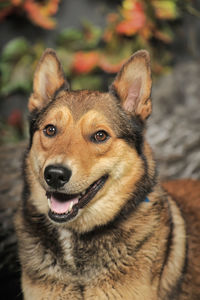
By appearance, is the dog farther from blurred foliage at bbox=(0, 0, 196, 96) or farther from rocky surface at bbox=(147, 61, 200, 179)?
blurred foliage at bbox=(0, 0, 196, 96)

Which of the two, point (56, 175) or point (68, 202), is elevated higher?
point (56, 175)

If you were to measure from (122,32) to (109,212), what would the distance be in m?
5.79

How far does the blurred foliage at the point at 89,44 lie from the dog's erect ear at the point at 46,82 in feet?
14.6

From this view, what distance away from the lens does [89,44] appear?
27.0 feet

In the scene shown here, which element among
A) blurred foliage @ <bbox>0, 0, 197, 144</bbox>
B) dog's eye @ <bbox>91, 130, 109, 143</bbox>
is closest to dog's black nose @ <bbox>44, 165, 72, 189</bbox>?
dog's eye @ <bbox>91, 130, 109, 143</bbox>

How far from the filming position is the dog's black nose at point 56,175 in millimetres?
2738

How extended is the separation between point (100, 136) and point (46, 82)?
0.86 metres

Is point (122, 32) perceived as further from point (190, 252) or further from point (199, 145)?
point (190, 252)

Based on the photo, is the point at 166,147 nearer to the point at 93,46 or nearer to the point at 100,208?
the point at 100,208

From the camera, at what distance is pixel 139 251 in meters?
3.15

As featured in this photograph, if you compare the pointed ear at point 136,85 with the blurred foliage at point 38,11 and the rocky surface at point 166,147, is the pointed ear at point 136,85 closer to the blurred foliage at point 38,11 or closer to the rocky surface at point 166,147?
the rocky surface at point 166,147

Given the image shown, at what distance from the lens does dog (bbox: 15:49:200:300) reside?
3.00 metres

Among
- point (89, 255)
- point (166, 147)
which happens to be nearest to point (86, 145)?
point (89, 255)

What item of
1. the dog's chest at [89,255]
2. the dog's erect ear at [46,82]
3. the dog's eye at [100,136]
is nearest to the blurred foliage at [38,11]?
the dog's erect ear at [46,82]
